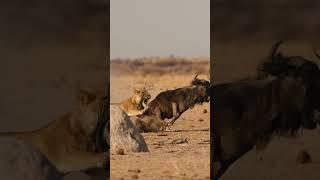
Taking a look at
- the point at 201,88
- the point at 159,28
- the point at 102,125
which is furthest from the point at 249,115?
the point at 102,125

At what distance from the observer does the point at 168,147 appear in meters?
4.37

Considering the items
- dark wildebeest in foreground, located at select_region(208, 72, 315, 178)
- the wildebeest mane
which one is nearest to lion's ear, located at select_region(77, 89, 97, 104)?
the wildebeest mane

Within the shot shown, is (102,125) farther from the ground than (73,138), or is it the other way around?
(102,125)

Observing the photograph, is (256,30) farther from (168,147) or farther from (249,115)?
(168,147)

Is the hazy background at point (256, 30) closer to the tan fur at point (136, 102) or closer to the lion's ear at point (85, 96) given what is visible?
the tan fur at point (136, 102)

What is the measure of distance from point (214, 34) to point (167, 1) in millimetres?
474

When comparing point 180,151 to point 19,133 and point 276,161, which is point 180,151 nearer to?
point 276,161

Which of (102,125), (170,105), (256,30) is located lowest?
(102,125)

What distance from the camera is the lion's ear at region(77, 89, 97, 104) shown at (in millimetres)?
4293

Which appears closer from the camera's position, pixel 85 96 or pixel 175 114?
pixel 85 96

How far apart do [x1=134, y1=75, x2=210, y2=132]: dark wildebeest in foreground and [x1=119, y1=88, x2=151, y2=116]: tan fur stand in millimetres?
49

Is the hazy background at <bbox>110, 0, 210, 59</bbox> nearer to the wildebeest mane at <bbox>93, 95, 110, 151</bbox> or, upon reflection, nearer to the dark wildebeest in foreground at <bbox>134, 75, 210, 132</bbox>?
the dark wildebeest in foreground at <bbox>134, 75, 210, 132</bbox>

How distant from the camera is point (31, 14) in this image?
426 centimetres

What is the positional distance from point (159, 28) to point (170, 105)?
2.12 ft
